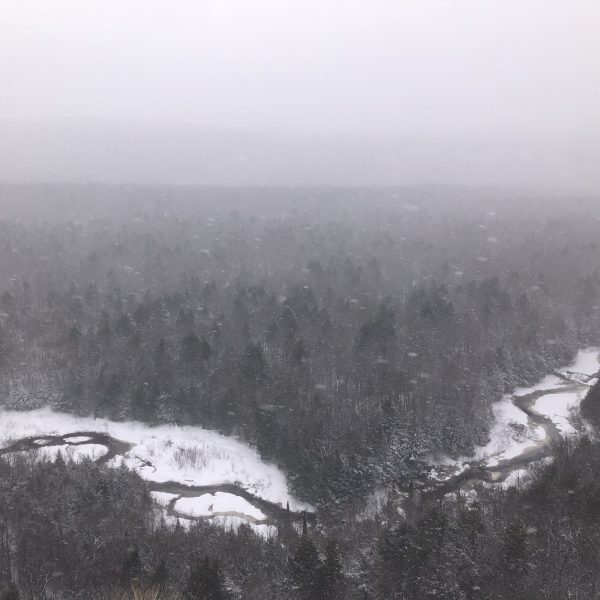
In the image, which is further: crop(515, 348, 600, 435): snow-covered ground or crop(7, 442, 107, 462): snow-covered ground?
crop(515, 348, 600, 435): snow-covered ground

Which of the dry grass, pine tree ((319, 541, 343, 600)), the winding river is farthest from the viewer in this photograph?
the winding river

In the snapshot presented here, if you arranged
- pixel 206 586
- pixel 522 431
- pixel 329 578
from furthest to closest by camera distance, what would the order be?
pixel 522 431, pixel 329 578, pixel 206 586


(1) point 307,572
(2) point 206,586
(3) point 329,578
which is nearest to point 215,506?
(1) point 307,572

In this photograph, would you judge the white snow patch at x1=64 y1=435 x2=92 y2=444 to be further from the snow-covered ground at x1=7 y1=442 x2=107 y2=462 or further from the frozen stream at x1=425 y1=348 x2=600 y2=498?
the frozen stream at x1=425 y1=348 x2=600 y2=498

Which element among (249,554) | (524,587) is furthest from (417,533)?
(249,554)

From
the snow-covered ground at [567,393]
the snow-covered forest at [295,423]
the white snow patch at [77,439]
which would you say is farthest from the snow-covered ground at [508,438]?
the white snow patch at [77,439]

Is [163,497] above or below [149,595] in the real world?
below

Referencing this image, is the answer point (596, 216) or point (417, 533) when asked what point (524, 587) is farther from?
point (596, 216)

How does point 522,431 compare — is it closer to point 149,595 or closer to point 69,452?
point 149,595

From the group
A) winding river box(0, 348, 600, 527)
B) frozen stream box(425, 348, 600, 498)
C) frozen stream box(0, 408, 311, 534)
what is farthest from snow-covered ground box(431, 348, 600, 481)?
frozen stream box(0, 408, 311, 534)

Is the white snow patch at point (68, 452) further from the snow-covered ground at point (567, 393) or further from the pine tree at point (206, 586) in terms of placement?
the snow-covered ground at point (567, 393)
